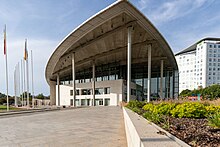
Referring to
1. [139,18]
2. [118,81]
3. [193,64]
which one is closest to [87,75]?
[118,81]

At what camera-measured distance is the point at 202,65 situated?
104m

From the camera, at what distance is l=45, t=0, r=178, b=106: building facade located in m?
24.4

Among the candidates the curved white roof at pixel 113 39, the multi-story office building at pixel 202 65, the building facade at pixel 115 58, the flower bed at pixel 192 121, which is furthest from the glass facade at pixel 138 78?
the multi-story office building at pixel 202 65

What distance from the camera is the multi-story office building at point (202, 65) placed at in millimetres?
100500

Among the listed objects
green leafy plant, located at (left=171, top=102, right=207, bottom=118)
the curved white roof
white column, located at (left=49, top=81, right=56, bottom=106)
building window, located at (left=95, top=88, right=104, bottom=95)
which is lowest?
white column, located at (left=49, top=81, right=56, bottom=106)

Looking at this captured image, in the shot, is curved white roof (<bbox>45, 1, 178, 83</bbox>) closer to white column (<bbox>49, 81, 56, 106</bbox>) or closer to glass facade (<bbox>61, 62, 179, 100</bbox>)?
glass facade (<bbox>61, 62, 179, 100</bbox>)

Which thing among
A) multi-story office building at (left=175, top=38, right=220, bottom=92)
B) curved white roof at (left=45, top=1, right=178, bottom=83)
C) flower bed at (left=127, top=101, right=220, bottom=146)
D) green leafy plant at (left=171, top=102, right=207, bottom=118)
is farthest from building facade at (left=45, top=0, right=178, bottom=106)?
multi-story office building at (left=175, top=38, right=220, bottom=92)

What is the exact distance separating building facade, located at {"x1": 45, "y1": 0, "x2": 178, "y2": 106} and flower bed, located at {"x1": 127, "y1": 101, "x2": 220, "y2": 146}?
54.8ft

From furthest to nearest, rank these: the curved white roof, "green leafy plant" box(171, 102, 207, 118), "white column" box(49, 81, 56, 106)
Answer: "white column" box(49, 81, 56, 106)
the curved white roof
"green leafy plant" box(171, 102, 207, 118)

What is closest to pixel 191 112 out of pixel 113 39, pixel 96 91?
pixel 113 39

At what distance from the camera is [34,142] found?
19.4 feet

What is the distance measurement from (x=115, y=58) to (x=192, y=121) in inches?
1447

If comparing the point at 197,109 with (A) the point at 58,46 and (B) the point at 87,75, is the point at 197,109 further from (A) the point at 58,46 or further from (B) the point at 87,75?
(B) the point at 87,75

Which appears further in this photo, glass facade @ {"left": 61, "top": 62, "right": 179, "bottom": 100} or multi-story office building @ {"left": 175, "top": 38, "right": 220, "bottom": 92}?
multi-story office building @ {"left": 175, "top": 38, "right": 220, "bottom": 92}
